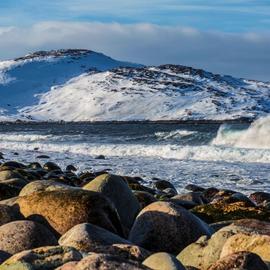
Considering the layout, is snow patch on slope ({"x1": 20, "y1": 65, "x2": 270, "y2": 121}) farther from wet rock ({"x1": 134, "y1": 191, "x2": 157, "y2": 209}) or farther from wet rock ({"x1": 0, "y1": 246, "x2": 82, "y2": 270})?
wet rock ({"x1": 0, "y1": 246, "x2": 82, "y2": 270})

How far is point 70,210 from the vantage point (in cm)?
796

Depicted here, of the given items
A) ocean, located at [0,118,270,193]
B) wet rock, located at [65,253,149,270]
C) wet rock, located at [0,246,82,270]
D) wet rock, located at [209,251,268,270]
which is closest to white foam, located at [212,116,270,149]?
ocean, located at [0,118,270,193]

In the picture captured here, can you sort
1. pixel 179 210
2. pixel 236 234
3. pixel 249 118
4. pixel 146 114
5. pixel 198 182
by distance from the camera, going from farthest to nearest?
pixel 146 114 → pixel 249 118 → pixel 198 182 → pixel 179 210 → pixel 236 234

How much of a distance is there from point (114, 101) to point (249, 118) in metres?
43.1

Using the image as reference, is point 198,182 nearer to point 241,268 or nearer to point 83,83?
point 241,268

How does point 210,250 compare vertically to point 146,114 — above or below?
above

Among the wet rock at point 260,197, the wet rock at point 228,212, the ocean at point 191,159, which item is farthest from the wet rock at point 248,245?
the ocean at point 191,159

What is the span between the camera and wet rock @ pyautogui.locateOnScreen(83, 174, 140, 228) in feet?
30.5

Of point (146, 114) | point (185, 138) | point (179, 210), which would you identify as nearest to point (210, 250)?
point (179, 210)

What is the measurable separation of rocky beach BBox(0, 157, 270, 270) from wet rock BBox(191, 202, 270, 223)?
0.9 inches

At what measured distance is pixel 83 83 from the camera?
195 meters

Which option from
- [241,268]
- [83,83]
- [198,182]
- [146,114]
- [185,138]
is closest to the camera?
[241,268]

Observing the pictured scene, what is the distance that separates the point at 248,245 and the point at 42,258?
7.18ft

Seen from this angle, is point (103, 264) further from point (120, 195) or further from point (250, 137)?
point (250, 137)
